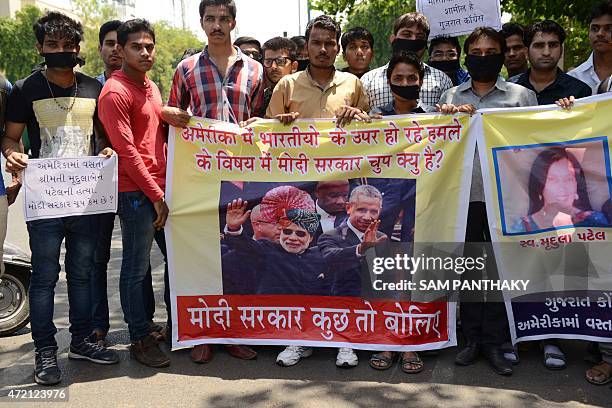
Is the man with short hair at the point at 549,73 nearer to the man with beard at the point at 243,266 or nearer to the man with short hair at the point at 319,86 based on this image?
the man with short hair at the point at 319,86

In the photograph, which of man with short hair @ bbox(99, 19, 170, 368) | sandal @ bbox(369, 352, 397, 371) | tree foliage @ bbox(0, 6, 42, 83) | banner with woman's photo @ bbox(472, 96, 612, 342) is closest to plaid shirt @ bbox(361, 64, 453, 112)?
banner with woman's photo @ bbox(472, 96, 612, 342)

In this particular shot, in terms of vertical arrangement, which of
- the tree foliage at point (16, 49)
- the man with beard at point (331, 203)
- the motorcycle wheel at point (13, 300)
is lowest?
the motorcycle wheel at point (13, 300)

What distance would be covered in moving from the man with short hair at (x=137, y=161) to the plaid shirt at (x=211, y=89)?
23cm

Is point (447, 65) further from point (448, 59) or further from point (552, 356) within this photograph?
point (552, 356)

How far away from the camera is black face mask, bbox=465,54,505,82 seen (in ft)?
14.3

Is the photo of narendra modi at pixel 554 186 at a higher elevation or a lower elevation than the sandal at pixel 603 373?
higher

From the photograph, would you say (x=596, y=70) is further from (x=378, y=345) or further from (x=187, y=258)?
(x=187, y=258)

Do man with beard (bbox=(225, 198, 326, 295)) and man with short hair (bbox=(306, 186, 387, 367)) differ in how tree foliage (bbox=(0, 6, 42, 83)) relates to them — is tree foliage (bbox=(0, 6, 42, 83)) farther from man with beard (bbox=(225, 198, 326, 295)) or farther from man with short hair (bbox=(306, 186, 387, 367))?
man with short hair (bbox=(306, 186, 387, 367))

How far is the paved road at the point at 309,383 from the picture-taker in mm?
3838

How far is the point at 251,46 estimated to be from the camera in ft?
22.0

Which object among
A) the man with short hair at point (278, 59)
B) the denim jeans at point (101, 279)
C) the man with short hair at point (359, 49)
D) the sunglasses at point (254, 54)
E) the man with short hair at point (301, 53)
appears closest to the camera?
the denim jeans at point (101, 279)

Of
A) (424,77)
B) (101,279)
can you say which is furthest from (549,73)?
(101,279)

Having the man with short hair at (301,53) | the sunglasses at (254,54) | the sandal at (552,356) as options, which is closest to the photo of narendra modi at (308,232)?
the sandal at (552,356)

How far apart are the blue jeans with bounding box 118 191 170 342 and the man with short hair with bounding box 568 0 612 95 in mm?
3327
